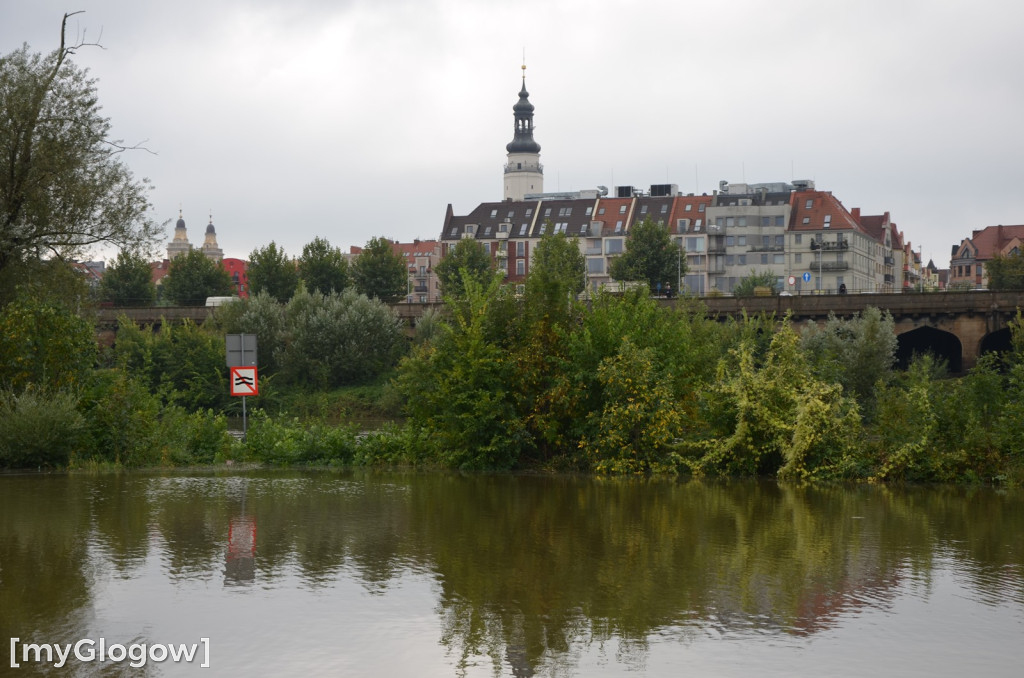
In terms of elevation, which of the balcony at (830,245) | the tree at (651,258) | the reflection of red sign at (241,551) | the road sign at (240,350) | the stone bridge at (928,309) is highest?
the balcony at (830,245)

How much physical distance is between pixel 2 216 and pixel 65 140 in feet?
6.95

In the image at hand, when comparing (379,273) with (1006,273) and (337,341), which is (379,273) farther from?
(1006,273)

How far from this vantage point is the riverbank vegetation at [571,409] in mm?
19781

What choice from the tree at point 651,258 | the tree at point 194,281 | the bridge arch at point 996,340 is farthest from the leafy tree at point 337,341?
the tree at point 194,281

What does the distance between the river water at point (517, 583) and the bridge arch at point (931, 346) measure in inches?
2138

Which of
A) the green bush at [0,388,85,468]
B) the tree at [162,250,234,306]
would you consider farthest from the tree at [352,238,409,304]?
the green bush at [0,388,85,468]

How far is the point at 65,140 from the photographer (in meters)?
23.8

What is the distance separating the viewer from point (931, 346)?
74250mm

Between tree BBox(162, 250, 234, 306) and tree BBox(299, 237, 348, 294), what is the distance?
12.8 meters

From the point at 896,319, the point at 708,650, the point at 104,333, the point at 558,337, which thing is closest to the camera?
the point at 708,650

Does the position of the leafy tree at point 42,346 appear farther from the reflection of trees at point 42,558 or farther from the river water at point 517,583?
the river water at point 517,583

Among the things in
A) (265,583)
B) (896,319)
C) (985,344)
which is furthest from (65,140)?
(985,344)

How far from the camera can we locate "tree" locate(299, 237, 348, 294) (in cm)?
10512

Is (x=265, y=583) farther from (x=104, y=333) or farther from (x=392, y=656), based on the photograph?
(x=104, y=333)
